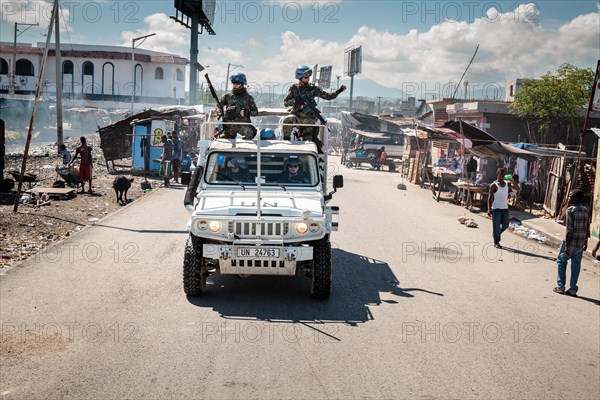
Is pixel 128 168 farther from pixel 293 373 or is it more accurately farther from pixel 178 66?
pixel 178 66

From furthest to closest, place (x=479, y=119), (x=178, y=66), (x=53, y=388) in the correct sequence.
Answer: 1. (x=178, y=66)
2. (x=479, y=119)
3. (x=53, y=388)

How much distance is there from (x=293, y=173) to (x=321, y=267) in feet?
6.08

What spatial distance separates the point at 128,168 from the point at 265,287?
21978 mm

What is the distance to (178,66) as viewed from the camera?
75375 mm

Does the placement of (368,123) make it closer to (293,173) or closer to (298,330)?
(293,173)

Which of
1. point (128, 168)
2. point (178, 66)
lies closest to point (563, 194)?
point (128, 168)

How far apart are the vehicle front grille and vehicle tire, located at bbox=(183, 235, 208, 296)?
57cm

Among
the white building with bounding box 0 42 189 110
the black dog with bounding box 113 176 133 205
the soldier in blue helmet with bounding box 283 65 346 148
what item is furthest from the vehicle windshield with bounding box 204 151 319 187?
the white building with bounding box 0 42 189 110

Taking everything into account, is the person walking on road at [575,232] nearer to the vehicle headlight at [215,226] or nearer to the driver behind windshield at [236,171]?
the driver behind windshield at [236,171]

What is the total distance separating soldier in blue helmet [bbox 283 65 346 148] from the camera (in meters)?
10.8

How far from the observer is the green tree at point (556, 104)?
25.4m
